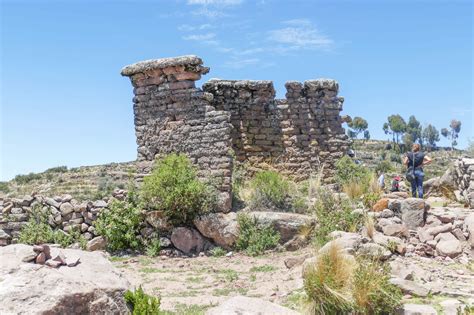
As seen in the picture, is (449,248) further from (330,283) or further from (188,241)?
(188,241)

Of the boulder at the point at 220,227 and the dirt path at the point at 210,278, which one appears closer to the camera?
the dirt path at the point at 210,278

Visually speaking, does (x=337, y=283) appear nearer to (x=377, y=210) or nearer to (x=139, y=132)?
(x=377, y=210)

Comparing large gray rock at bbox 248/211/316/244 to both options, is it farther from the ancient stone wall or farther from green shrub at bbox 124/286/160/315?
green shrub at bbox 124/286/160/315

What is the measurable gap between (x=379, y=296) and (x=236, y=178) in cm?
754

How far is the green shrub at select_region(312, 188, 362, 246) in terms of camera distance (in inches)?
380

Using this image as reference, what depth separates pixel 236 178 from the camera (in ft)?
43.1

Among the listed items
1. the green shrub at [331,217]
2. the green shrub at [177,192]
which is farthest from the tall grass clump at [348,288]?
the green shrub at [177,192]

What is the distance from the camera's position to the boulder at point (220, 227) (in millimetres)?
10867

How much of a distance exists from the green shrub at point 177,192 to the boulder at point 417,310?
5941 millimetres

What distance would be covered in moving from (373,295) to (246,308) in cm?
165

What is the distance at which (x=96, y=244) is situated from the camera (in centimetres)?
1122

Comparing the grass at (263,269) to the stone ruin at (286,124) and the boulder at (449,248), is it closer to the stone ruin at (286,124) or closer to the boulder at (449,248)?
the boulder at (449,248)

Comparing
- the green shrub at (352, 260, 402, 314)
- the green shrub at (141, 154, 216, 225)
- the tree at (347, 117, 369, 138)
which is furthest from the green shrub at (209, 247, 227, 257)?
the tree at (347, 117, 369, 138)

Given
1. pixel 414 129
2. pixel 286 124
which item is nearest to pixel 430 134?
pixel 414 129
